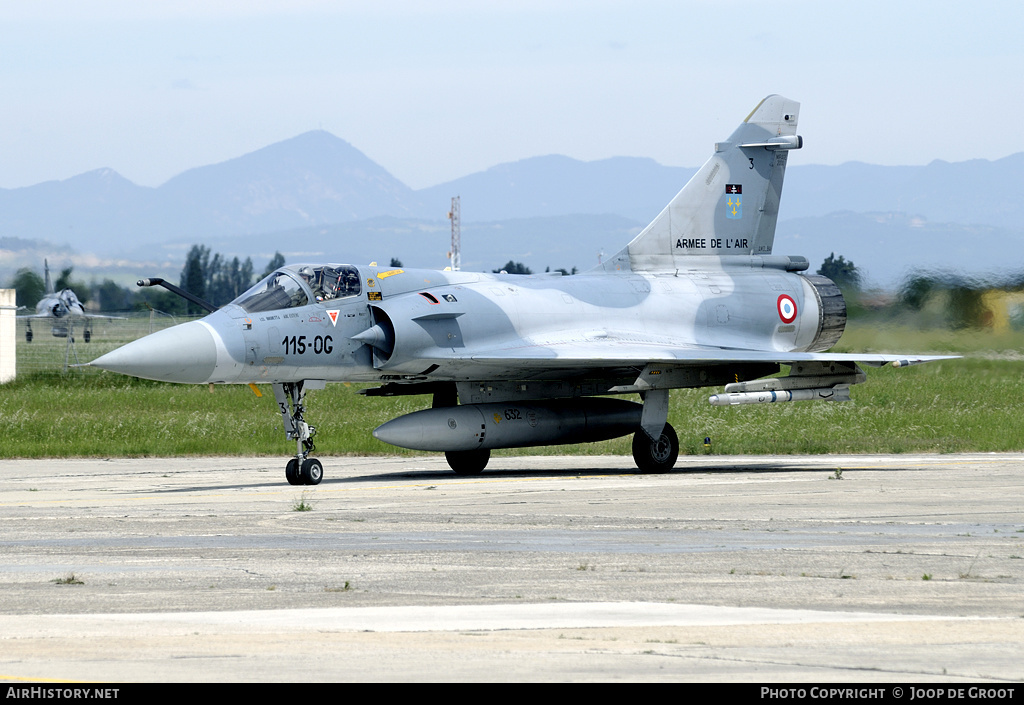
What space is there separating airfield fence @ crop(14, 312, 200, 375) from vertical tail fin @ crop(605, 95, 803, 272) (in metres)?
23.1

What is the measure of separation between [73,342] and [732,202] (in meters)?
26.9

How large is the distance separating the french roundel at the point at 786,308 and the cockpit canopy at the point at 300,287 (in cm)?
734

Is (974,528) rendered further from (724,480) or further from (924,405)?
(924,405)

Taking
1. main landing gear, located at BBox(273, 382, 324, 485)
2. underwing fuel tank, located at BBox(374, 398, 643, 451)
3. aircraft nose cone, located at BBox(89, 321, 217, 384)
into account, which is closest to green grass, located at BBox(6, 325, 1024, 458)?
underwing fuel tank, located at BBox(374, 398, 643, 451)

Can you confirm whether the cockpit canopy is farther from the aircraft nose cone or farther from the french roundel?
the french roundel

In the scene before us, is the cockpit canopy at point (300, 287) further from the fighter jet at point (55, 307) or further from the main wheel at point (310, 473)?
the fighter jet at point (55, 307)

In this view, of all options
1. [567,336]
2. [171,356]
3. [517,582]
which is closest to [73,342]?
[567,336]

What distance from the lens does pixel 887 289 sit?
24969 mm

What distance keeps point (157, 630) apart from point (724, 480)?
11.6 metres

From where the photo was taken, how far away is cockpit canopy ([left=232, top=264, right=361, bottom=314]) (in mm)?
16766

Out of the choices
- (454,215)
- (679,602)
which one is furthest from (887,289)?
(454,215)

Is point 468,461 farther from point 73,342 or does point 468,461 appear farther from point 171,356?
point 73,342

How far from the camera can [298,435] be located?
17000 millimetres

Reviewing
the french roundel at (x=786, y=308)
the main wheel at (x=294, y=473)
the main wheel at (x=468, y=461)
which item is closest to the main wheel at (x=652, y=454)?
the main wheel at (x=468, y=461)
